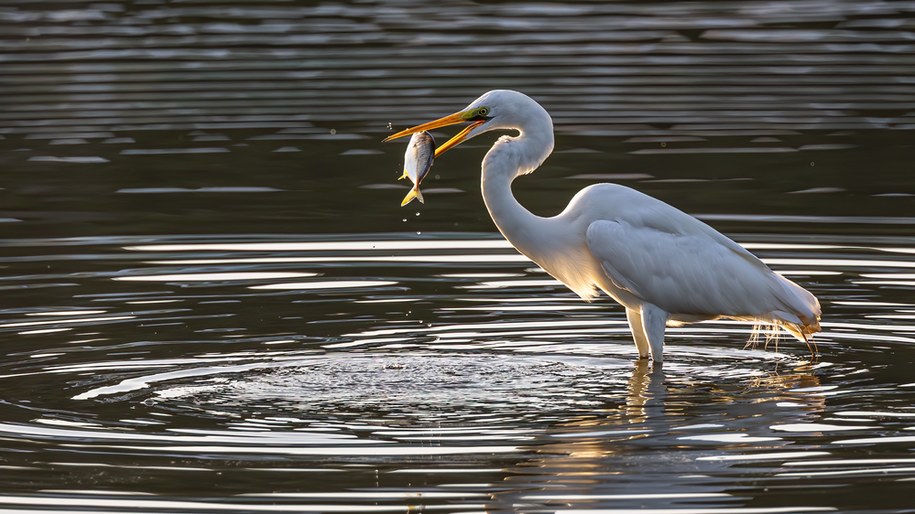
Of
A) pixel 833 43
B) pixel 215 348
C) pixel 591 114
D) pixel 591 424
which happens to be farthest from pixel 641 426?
pixel 833 43

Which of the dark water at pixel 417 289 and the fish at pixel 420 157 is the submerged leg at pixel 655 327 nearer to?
the dark water at pixel 417 289

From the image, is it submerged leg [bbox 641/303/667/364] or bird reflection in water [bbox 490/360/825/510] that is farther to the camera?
submerged leg [bbox 641/303/667/364]

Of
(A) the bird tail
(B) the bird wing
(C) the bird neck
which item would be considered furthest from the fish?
(A) the bird tail

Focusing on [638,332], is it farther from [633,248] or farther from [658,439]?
[658,439]

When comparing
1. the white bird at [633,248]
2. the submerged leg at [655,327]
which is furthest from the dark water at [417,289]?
the white bird at [633,248]

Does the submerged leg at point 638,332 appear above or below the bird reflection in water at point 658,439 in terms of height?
above

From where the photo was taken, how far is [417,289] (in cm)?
1367

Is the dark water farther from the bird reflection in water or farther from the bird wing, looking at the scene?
the bird wing

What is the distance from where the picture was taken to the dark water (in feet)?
29.0

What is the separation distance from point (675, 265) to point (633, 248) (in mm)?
300

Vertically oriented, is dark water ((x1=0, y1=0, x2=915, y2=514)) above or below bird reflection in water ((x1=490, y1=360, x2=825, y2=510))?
above

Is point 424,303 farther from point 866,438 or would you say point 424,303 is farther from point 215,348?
point 866,438

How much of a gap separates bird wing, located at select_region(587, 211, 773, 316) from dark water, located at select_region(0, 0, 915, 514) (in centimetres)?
44

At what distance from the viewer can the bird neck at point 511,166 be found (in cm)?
1102
